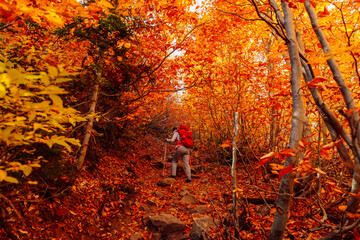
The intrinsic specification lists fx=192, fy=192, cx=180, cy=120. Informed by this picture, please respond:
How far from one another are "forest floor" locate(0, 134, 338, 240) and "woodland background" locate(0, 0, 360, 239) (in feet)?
0.11

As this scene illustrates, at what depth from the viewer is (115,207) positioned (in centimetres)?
529

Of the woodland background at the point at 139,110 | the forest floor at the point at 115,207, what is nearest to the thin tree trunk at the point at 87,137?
the woodland background at the point at 139,110

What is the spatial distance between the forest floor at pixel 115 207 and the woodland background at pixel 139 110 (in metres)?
0.03

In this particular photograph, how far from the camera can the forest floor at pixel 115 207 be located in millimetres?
3203

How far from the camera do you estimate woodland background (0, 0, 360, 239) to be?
5.78ft

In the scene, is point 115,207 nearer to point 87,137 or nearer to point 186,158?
point 87,137

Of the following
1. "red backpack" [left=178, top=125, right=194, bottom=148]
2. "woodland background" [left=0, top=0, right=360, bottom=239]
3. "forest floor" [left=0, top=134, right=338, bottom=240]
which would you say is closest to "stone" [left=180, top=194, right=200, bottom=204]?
"forest floor" [left=0, top=134, right=338, bottom=240]

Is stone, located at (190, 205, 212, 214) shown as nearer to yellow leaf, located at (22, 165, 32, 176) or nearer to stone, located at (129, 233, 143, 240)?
stone, located at (129, 233, 143, 240)

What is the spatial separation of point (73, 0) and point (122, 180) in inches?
232

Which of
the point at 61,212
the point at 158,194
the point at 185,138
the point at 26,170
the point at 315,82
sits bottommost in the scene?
the point at 158,194

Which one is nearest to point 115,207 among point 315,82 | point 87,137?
point 87,137

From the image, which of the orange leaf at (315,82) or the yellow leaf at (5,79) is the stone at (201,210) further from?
the yellow leaf at (5,79)

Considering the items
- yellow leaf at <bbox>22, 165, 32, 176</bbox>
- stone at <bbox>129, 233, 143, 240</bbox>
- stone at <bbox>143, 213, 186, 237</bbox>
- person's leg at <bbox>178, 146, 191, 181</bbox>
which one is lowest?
stone at <bbox>129, 233, 143, 240</bbox>

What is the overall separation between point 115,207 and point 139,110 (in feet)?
14.4
